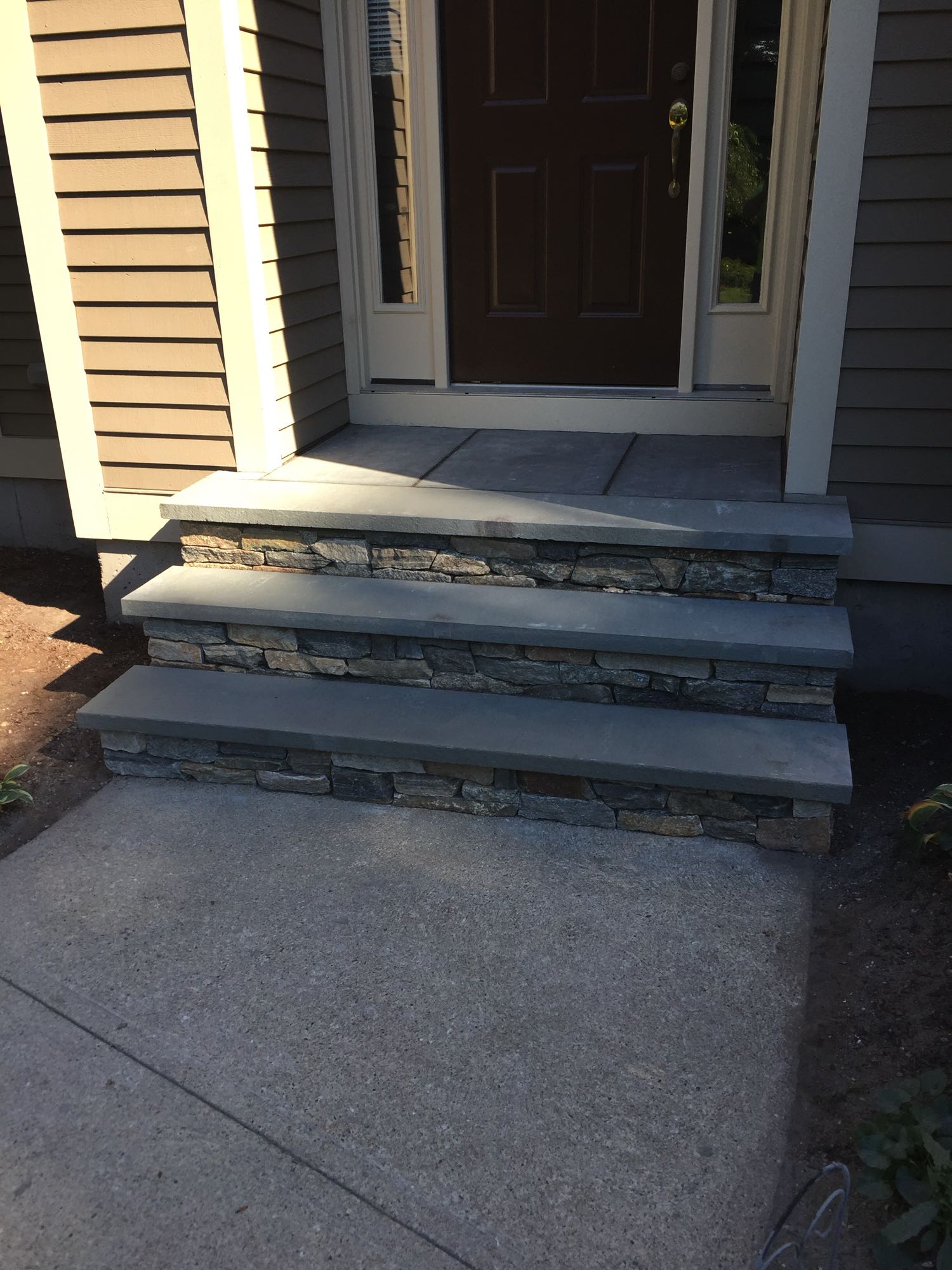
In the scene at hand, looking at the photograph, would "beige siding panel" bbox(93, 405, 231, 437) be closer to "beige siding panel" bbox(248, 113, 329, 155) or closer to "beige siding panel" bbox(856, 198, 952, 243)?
"beige siding panel" bbox(248, 113, 329, 155)

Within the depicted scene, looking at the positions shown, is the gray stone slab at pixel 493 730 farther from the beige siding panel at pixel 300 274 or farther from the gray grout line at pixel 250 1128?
the beige siding panel at pixel 300 274

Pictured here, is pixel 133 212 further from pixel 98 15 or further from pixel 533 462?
pixel 533 462

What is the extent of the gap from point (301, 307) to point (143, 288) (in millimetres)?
572

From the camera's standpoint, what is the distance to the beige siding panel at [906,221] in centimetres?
301

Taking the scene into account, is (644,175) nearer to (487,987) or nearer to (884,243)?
(884,243)

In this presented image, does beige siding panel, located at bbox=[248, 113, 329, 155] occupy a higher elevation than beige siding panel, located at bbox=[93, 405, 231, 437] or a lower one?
higher

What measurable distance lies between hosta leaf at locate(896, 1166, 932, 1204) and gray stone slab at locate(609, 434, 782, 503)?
2018mm

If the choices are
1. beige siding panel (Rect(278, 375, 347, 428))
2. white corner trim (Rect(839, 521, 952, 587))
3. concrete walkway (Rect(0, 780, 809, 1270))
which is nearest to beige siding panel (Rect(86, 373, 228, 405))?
beige siding panel (Rect(278, 375, 347, 428))

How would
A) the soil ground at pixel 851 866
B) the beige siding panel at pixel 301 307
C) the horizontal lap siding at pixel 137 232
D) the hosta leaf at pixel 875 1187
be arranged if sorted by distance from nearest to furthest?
the hosta leaf at pixel 875 1187 → the soil ground at pixel 851 866 → the horizontal lap siding at pixel 137 232 → the beige siding panel at pixel 301 307

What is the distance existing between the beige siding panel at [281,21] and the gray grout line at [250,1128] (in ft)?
9.75

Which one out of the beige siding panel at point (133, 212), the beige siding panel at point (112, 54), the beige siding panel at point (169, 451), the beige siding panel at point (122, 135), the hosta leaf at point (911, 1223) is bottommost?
the hosta leaf at point (911, 1223)

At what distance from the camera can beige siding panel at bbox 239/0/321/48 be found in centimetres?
338

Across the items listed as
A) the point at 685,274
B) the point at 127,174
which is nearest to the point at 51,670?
the point at 127,174

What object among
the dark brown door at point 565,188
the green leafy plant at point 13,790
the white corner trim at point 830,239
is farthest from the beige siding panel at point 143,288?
the white corner trim at point 830,239
